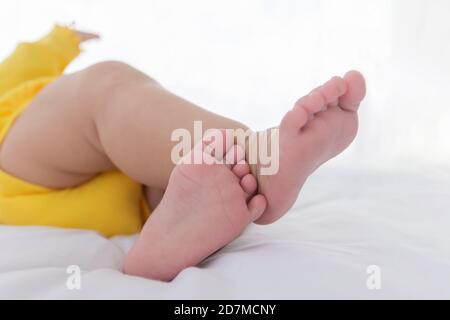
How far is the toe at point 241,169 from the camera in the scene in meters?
0.61

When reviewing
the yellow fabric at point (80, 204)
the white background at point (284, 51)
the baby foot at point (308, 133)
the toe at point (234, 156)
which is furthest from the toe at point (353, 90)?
the white background at point (284, 51)

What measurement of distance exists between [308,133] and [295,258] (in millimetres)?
138

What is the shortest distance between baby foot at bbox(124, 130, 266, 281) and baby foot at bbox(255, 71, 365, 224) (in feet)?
0.08

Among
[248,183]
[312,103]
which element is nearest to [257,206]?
[248,183]

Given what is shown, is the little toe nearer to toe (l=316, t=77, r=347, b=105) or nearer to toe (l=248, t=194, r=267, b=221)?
toe (l=316, t=77, r=347, b=105)

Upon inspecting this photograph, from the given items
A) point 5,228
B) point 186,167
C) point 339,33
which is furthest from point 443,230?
point 339,33

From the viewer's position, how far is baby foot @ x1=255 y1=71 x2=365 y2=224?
573 mm

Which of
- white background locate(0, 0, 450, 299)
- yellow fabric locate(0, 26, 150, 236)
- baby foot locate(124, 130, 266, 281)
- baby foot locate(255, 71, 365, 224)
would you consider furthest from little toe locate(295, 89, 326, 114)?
yellow fabric locate(0, 26, 150, 236)

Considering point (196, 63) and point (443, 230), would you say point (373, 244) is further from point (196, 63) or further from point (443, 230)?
point (196, 63)

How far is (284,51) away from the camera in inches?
70.1
